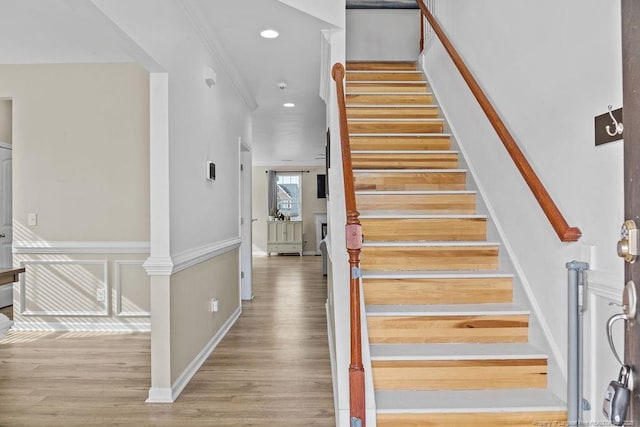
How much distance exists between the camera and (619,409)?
0.84m

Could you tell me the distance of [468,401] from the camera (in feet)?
5.89

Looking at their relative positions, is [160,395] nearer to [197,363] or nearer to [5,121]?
[197,363]

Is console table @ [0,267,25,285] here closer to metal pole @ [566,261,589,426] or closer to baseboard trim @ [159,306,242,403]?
baseboard trim @ [159,306,242,403]

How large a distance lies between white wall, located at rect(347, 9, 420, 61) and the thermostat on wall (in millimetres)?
2868

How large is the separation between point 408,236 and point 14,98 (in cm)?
400

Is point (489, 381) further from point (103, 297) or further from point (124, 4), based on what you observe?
point (103, 297)

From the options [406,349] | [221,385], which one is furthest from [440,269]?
[221,385]

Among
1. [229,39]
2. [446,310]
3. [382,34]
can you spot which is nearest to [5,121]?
[229,39]

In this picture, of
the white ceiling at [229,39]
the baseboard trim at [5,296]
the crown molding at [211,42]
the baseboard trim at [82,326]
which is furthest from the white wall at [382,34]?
the baseboard trim at [5,296]

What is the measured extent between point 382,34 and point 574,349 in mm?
4937

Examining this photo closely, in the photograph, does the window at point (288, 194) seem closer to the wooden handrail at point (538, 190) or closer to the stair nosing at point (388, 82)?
the stair nosing at point (388, 82)

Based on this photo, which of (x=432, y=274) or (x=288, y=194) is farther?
(x=288, y=194)

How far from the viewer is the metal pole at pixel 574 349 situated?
1.50 meters

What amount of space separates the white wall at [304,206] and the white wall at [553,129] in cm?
854
